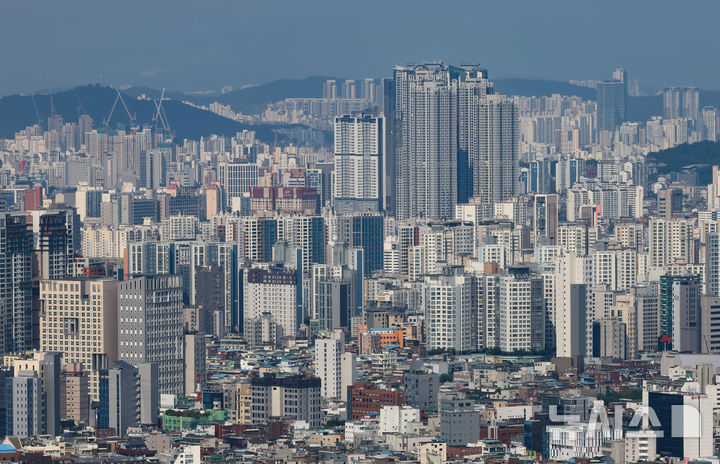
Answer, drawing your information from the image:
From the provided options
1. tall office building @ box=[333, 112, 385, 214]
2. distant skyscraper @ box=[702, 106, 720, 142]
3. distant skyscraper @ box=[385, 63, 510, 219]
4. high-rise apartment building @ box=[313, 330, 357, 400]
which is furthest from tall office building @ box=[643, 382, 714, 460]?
distant skyscraper @ box=[702, 106, 720, 142]

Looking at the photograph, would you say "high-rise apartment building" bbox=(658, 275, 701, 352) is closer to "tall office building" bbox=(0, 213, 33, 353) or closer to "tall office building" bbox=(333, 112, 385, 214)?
"tall office building" bbox=(0, 213, 33, 353)

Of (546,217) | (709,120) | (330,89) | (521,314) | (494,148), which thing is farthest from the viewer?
(709,120)

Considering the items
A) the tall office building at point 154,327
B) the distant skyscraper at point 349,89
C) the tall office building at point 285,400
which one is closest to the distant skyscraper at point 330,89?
the distant skyscraper at point 349,89

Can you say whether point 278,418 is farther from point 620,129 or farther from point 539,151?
point 620,129

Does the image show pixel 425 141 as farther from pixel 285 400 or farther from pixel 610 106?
pixel 285 400

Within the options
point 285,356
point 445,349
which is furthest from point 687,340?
point 285,356

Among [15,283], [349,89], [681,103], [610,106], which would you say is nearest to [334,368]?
[15,283]
